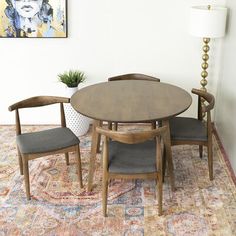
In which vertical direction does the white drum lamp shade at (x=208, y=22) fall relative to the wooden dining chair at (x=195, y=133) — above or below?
above

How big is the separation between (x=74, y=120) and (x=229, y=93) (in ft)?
5.32

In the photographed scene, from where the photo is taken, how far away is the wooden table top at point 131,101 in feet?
8.16

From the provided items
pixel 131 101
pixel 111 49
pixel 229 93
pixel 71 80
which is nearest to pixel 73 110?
pixel 71 80

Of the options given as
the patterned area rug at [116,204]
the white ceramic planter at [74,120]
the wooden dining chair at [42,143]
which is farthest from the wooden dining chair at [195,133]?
the white ceramic planter at [74,120]

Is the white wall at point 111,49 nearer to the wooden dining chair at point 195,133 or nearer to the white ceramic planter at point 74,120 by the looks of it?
the white ceramic planter at point 74,120

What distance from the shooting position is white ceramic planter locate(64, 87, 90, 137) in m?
3.67

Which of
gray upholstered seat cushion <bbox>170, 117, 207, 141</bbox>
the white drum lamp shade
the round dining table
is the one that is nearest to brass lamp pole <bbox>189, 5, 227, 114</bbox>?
the white drum lamp shade

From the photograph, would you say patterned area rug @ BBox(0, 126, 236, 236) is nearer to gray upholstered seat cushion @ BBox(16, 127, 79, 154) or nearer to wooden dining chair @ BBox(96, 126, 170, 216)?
wooden dining chair @ BBox(96, 126, 170, 216)

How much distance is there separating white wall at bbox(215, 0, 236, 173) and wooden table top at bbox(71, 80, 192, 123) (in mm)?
614

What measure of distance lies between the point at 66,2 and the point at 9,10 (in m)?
0.61

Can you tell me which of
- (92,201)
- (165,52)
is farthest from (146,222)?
(165,52)

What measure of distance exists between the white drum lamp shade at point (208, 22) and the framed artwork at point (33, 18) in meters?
1.35

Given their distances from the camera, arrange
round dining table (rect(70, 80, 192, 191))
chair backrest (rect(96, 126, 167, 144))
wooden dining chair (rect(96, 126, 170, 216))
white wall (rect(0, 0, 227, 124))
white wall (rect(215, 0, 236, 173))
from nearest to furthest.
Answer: chair backrest (rect(96, 126, 167, 144)) < wooden dining chair (rect(96, 126, 170, 216)) < round dining table (rect(70, 80, 192, 191)) < white wall (rect(215, 0, 236, 173)) < white wall (rect(0, 0, 227, 124))

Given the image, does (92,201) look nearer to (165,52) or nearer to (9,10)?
(165,52)
